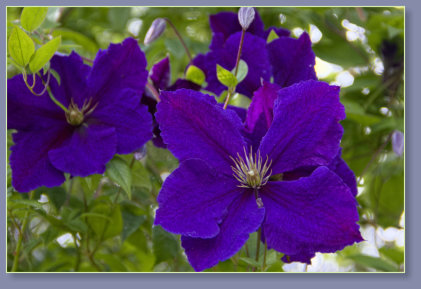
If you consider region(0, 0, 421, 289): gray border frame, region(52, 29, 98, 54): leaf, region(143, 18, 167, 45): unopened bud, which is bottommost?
region(0, 0, 421, 289): gray border frame

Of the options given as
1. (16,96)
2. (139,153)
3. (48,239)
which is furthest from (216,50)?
(48,239)

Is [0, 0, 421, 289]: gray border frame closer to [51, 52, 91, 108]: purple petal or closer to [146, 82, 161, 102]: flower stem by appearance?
[51, 52, 91, 108]: purple petal

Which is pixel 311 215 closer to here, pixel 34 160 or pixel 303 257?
pixel 303 257

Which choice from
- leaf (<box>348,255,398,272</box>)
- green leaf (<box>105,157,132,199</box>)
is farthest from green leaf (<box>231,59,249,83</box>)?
leaf (<box>348,255,398,272</box>)

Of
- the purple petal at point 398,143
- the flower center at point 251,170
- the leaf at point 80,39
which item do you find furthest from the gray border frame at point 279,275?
the flower center at point 251,170

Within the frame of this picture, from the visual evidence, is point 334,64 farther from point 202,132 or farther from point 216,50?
point 202,132

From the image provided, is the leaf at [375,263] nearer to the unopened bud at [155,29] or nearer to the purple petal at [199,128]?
the purple petal at [199,128]
